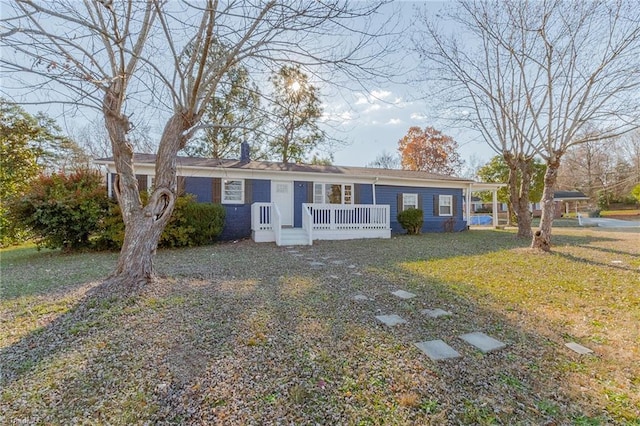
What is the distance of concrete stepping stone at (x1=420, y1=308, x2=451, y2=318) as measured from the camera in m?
3.26

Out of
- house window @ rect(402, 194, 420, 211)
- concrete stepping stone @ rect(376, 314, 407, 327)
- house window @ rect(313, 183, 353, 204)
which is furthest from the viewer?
house window @ rect(402, 194, 420, 211)

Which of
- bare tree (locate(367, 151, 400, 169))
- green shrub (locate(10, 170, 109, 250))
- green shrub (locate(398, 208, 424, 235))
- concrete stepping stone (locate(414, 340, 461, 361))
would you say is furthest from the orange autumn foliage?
concrete stepping stone (locate(414, 340, 461, 361))

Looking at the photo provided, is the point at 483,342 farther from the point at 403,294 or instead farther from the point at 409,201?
the point at 409,201

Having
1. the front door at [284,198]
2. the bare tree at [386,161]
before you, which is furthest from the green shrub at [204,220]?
the bare tree at [386,161]

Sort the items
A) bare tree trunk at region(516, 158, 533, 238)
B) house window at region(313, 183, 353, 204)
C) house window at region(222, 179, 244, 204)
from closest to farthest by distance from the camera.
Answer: house window at region(222, 179, 244, 204), bare tree trunk at region(516, 158, 533, 238), house window at region(313, 183, 353, 204)

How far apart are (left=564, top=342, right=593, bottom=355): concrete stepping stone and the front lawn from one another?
0.06 meters

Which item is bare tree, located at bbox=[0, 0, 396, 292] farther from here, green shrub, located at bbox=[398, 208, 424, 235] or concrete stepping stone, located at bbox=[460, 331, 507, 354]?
green shrub, located at bbox=[398, 208, 424, 235]

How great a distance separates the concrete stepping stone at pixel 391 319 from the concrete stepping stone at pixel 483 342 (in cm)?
61

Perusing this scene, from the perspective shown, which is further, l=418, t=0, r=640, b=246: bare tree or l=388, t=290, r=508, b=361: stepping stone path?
l=418, t=0, r=640, b=246: bare tree

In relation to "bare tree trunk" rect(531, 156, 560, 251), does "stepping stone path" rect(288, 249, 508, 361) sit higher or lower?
lower

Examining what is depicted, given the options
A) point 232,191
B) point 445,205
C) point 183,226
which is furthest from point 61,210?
point 445,205

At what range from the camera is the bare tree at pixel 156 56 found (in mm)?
3576

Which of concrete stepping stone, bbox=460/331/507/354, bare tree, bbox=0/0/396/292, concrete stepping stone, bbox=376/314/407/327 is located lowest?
concrete stepping stone, bbox=460/331/507/354

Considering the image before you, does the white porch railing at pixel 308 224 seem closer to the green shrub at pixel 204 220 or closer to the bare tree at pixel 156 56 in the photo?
the green shrub at pixel 204 220
